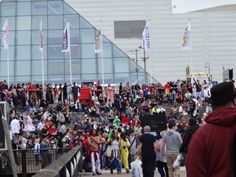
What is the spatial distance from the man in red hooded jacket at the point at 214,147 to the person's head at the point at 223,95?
7 centimetres

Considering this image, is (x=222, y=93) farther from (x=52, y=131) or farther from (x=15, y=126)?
(x=15, y=126)

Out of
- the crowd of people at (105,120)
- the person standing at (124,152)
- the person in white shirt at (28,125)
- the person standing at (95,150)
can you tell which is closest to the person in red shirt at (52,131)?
the crowd of people at (105,120)

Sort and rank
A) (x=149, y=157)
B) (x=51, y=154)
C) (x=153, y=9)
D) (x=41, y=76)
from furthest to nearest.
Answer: (x=153, y=9) < (x=41, y=76) < (x=51, y=154) < (x=149, y=157)

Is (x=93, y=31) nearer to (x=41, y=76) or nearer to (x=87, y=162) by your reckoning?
(x=41, y=76)

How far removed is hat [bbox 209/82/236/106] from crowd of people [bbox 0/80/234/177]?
10.2 m

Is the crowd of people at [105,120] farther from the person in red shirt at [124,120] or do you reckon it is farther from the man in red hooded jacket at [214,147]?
the man in red hooded jacket at [214,147]

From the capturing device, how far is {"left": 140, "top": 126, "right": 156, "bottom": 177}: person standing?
16.3 metres

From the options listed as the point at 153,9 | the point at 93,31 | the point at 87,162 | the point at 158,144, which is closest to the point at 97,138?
the point at 87,162

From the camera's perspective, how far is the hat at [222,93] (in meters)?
5.00

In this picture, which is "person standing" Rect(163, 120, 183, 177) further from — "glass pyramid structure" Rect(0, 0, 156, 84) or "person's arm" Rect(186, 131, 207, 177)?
"glass pyramid structure" Rect(0, 0, 156, 84)

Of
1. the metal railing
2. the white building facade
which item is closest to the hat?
the metal railing

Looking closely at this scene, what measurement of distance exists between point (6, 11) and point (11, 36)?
137 inches

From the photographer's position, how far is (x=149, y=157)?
1638 cm

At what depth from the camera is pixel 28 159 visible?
19.6 meters
